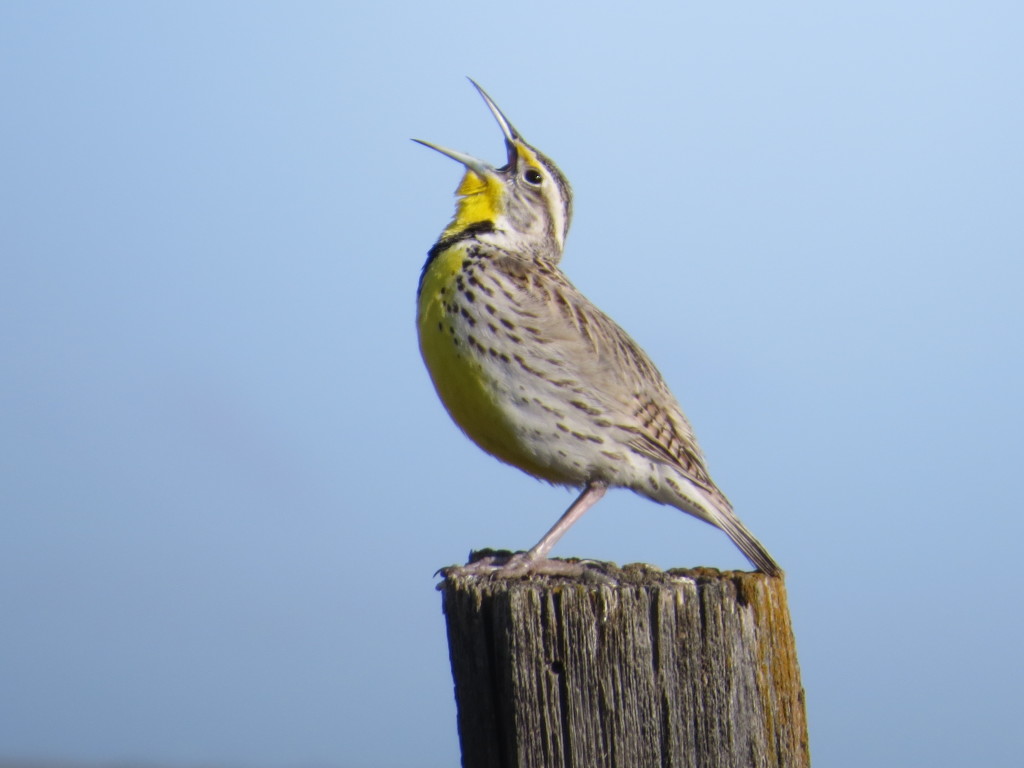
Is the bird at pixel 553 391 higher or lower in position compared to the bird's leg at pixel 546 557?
higher

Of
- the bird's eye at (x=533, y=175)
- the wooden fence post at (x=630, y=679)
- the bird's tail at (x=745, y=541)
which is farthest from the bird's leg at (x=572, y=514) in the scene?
the bird's eye at (x=533, y=175)

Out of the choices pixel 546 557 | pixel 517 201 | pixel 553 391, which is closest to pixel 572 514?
pixel 546 557

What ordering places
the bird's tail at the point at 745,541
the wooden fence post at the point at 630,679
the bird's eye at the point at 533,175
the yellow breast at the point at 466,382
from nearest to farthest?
the wooden fence post at the point at 630,679 → the bird's tail at the point at 745,541 → the yellow breast at the point at 466,382 → the bird's eye at the point at 533,175

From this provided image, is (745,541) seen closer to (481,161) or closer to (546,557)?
(546,557)

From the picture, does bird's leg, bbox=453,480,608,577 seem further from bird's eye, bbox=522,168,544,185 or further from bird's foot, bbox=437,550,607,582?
bird's eye, bbox=522,168,544,185

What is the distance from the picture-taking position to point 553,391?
448cm

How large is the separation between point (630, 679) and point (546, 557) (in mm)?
1300

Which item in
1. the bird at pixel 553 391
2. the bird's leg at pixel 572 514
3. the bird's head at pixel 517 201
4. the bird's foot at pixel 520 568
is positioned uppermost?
the bird's head at pixel 517 201

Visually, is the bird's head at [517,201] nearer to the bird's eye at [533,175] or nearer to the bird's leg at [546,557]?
the bird's eye at [533,175]

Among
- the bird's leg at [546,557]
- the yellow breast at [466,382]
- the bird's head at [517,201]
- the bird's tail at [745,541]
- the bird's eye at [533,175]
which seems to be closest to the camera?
the bird's leg at [546,557]

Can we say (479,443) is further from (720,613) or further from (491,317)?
(720,613)

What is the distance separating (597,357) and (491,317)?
41 cm

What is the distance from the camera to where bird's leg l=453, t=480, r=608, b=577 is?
393 centimetres

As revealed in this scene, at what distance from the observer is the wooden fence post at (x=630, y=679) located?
3.03 metres
